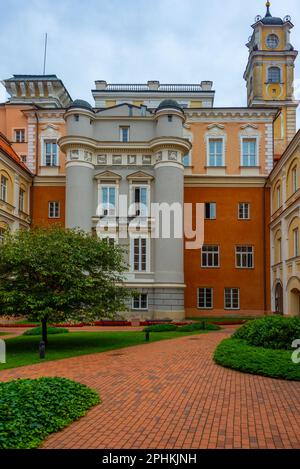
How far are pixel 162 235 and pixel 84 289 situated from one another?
15.4 m

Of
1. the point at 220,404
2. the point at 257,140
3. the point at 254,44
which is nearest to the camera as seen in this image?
the point at 220,404

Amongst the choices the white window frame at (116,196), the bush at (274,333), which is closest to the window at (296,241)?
the bush at (274,333)

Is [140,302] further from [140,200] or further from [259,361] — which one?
[259,361]

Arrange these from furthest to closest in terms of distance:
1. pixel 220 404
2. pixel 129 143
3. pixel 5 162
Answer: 1. pixel 129 143
2. pixel 5 162
3. pixel 220 404

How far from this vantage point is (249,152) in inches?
1544

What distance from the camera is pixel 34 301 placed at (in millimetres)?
18422

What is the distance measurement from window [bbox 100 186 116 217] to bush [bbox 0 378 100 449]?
25649 millimetres

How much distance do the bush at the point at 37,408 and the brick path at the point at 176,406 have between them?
0.22 m

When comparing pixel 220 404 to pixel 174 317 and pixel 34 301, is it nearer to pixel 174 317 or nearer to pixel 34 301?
pixel 34 301

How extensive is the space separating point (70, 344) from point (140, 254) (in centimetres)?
1452

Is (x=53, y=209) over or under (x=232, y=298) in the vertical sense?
over

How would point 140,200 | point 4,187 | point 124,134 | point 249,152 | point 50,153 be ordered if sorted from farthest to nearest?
point 50,153 → point 249,152 → point 124,134 → point 140,200 → point 4,187

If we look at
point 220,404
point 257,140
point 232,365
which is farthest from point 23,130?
point 220,404

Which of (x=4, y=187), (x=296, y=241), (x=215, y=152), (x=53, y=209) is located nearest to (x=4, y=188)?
A: (x=4, y=187)
